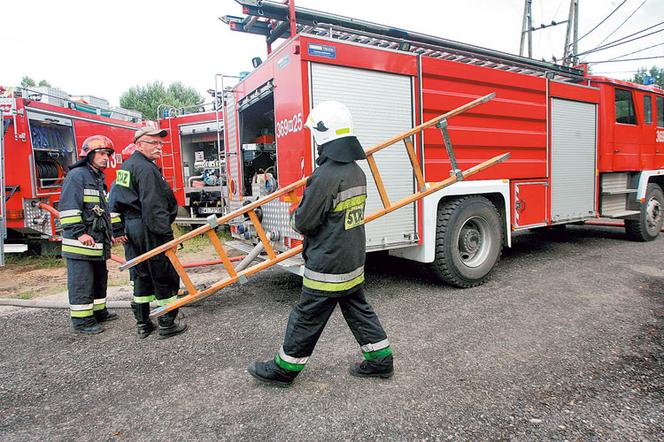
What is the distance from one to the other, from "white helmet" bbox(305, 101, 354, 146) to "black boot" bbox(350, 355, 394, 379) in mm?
1388

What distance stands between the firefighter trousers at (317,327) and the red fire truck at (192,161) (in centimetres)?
701

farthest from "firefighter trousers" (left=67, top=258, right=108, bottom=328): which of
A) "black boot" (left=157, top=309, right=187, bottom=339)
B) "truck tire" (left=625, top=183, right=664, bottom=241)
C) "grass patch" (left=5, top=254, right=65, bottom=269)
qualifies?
"truck tire" (left=625, top=183, right=664, bottom=241)

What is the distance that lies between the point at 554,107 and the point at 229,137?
14.2 ft

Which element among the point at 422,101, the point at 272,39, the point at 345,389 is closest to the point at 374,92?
the point at 422,101

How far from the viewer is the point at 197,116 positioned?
372 inches

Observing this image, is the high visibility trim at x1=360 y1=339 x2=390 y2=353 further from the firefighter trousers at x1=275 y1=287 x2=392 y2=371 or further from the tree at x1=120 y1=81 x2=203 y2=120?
the tree at x1=120 y1=81 x2=203 y2=120

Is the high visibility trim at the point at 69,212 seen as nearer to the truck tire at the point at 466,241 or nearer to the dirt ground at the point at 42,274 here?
the dirt ground at the point at 42,274

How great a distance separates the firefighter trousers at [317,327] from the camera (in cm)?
246

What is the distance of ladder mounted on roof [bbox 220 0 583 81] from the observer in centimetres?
398

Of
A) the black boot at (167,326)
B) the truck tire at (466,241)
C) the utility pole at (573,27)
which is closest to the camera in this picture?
the black boot at (167,326)

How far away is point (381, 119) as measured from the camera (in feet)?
13.3

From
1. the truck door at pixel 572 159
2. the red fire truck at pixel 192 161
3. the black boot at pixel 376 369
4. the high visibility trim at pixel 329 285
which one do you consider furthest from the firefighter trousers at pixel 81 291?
the truck door at pixel 572 159

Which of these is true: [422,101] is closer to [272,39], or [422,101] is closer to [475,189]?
[475,189]

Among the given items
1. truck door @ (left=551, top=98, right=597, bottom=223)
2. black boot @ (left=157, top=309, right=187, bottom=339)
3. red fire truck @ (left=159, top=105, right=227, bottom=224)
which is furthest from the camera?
red fire truck @ (left=159, top=105, right=227, bottom=224)
